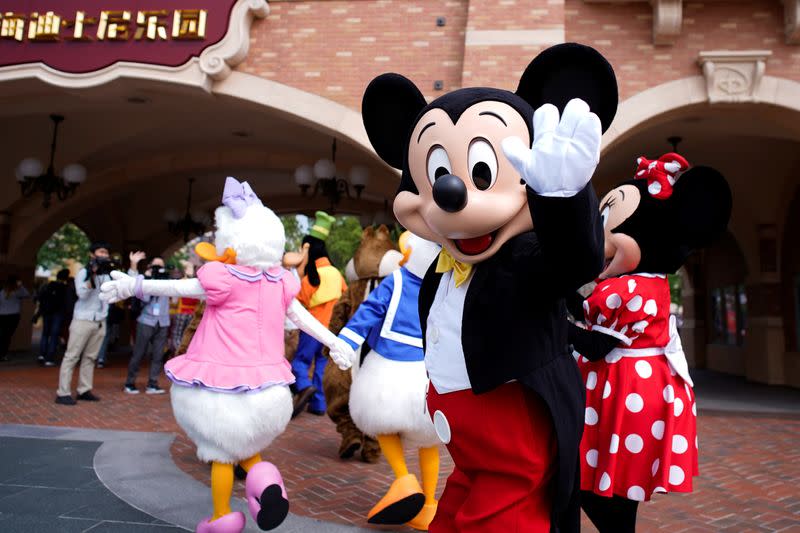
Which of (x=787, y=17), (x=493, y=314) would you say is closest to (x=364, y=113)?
(x=493, y=314)

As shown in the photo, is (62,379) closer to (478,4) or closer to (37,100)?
→ (37,100)

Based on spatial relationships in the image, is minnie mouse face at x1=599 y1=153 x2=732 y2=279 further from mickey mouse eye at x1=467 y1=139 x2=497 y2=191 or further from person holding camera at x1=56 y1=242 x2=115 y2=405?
person holding camera at x1=56 y1=242 x2=115 y2=405

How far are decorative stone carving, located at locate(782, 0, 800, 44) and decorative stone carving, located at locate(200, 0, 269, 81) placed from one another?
658 cm

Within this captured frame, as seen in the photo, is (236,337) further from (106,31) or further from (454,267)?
(106,31)

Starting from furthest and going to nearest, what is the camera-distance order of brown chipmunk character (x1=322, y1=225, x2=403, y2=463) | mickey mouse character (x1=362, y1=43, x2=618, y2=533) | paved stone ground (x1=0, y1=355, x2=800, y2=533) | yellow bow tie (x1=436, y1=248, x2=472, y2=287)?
brown chipmunk character (x1=322, y1=225, x2=403, y2=463) → paved stone ground (x1=0, y1=355, x2=800, y2=533) → yellow bow tie (x1=436, y1=248, x2=472, y2=287) → mickey mouse character (x1=362, y1=43, x2=618, y2=533)

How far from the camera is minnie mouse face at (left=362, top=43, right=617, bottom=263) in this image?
1750mm

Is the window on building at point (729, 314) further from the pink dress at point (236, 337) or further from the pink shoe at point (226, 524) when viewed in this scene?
the pink shoe at point (226, 524)

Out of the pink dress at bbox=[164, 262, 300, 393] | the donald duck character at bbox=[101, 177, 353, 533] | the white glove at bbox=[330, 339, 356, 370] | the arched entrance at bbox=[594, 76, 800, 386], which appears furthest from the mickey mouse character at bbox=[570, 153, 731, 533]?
the arched entrance at bbox=[594, 76, 800, 386]

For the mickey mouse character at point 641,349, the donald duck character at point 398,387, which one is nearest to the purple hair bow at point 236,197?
the donald duck character at point 398,387

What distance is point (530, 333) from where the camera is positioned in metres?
1.80

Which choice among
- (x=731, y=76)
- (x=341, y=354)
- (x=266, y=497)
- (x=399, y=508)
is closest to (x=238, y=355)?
(x=341, y=354)

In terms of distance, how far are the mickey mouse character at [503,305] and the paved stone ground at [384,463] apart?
1968 millimetres

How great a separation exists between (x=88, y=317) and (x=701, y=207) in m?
6.51

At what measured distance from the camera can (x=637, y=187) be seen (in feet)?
9.44
